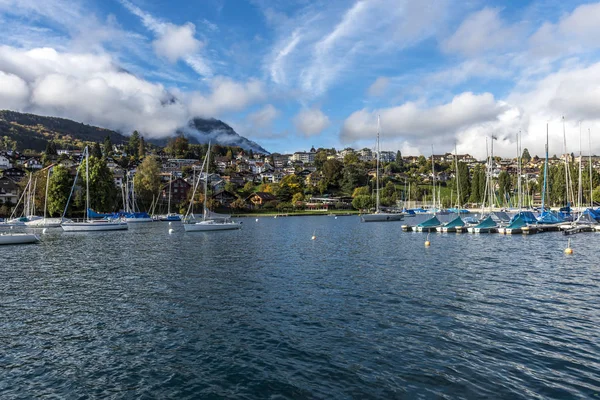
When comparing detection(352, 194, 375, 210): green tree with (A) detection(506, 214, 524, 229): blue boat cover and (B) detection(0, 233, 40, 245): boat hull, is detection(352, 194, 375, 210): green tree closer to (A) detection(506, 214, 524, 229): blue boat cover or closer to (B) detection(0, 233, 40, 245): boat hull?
(A) detection(506, 214, 524, 229): blue boat cover

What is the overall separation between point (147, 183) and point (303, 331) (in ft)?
421

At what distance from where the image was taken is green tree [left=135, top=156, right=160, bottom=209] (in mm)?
128375

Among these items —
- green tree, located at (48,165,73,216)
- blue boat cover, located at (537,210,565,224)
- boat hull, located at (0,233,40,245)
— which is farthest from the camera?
green tree, located at (48,165,73,216)

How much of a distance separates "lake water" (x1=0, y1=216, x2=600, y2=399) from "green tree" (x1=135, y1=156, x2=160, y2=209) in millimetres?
103186

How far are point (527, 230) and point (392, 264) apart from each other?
122 ft

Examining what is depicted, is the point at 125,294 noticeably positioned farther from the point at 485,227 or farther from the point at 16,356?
the point at 485,227

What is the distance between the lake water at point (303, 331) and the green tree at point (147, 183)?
339ft

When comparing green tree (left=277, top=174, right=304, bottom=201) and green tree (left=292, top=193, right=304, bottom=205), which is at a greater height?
green tree (left=277, top=174, right=304, bottom=201)

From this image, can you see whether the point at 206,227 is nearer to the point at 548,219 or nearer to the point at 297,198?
the point at 548,219

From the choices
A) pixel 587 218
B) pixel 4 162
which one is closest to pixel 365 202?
pixel 587 218

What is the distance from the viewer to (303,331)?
15453 mm

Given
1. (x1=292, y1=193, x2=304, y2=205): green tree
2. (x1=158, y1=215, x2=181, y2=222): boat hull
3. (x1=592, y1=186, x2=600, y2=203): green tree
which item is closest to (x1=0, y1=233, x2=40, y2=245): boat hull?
(x1=158, y1=215, x2=181, y2=222): boat hull

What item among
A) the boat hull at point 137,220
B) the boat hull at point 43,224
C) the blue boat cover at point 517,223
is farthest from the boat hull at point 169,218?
the blue boat cover at point 517,223

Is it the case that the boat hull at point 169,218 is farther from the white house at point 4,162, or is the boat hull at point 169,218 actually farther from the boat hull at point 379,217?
the white house at point 4,162
